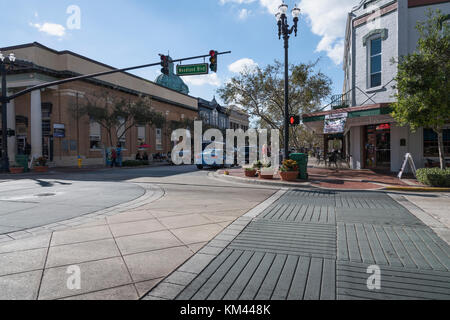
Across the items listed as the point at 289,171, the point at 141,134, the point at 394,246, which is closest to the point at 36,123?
the point at 141,134

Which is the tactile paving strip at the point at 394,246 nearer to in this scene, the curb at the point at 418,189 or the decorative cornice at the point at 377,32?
the curb at the point at 418,189

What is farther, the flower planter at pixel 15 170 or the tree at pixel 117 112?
the tree at pixel 117 112

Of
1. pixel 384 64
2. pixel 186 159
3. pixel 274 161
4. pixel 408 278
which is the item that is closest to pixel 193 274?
pixel 408 278

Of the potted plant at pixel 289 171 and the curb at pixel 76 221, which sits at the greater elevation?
the potted plant at pixel 289 171

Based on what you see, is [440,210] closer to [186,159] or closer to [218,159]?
[218,159]

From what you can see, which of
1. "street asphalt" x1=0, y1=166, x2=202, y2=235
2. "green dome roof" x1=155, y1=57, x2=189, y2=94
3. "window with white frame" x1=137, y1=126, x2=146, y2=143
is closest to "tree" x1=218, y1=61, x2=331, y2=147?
"street asphalt" x1=0, y1=166, x2=202, y2=235

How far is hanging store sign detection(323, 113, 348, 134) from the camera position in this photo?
16453 mm

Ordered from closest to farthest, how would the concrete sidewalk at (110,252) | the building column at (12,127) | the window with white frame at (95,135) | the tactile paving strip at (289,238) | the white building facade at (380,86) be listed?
1. the concrete sidewalk at (110,252)
2. the tactile paving strip at (289,238)
3. the white building facade at (380,86)
4. the building column at (12,127)
5. the window with white frame at (95,135)

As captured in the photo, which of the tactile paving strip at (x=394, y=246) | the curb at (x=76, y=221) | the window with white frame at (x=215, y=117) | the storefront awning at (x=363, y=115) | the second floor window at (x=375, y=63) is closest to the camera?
the tactile paving strip at (x=394, y=246)

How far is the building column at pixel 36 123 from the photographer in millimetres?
26328

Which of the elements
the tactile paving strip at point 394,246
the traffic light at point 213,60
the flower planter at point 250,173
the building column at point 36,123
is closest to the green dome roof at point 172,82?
the building column at point 36,123

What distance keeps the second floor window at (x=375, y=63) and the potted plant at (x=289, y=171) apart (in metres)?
8.13

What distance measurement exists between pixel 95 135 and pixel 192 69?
2060 centimetres

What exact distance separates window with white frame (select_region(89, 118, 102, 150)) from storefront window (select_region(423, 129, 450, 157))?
29477 mm
